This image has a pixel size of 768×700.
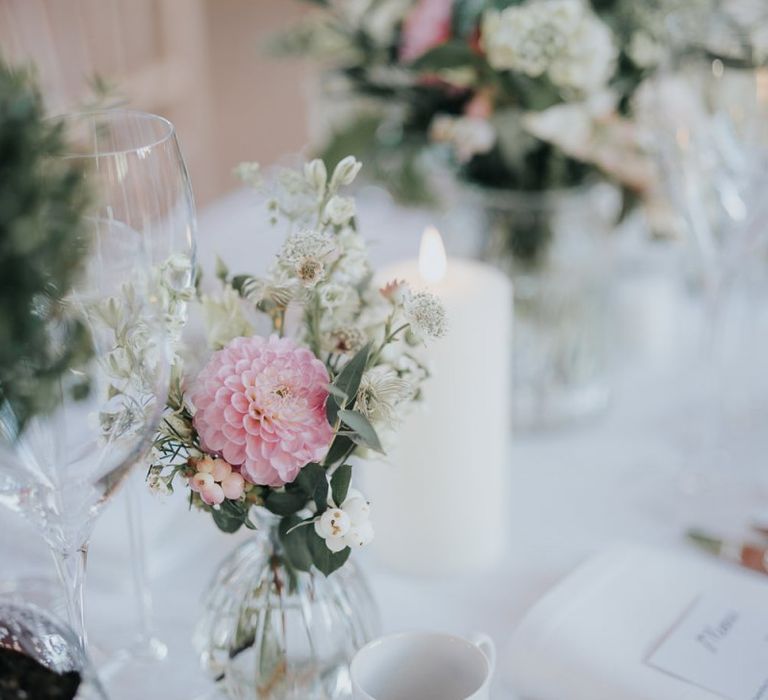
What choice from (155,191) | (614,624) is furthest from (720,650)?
(155,191)

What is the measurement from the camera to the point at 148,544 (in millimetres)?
730

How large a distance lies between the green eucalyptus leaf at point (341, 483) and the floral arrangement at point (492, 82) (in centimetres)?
42

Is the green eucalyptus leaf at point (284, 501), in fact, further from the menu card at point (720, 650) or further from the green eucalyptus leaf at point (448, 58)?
the green eucalyptus leaf at point (448, 58)

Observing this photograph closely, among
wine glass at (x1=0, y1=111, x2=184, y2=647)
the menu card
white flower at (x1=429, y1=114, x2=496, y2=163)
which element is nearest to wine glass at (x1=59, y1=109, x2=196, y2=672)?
wine glass at (x1=0, y1=111, x2=184, y2=647)

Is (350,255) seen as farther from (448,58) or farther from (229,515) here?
(448,58)

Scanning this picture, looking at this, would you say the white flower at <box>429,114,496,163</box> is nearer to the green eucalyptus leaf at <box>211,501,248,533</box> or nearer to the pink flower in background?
the pink flower in background

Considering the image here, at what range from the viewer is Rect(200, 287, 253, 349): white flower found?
526 mm

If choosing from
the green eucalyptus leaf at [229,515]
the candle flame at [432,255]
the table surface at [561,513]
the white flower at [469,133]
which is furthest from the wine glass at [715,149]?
the green eucalyptus leaf at [229,515]

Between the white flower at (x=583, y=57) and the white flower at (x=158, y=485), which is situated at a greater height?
the white flower at (x=583, y=57)

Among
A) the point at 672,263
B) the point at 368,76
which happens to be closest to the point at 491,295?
the point at 368,76

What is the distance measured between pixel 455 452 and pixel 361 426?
26 centimetres

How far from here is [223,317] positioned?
0.53m

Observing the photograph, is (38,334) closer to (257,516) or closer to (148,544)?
(257,516)

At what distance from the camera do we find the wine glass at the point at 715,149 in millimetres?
755
